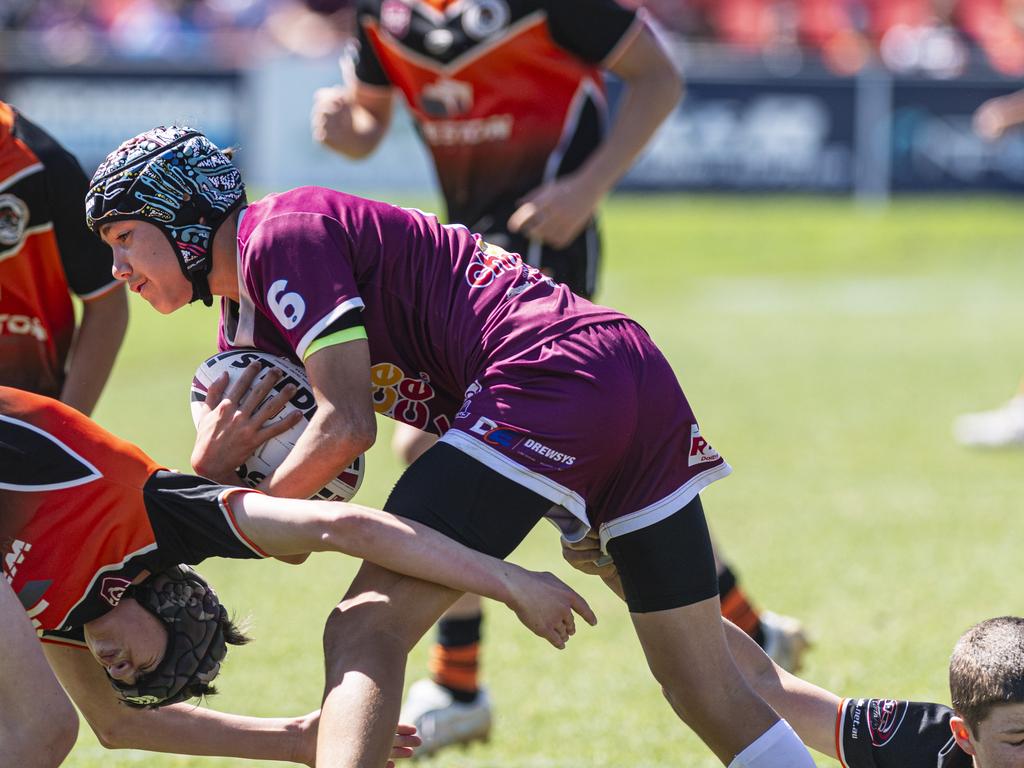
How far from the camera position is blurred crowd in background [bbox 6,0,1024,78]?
1986 cm

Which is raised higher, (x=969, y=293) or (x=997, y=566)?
(x=997, y=566)

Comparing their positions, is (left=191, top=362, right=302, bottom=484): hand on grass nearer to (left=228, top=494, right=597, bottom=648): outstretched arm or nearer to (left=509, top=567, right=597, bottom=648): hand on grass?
(left=228, top=494, right=597, bottom=648): outstretched arm

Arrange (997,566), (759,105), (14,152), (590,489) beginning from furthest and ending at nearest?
(759,105) < (997,566) < (14,152) < (590,489)

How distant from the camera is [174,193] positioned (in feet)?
11.7

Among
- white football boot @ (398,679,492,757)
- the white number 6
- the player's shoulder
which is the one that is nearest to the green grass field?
white football boot @ (398,679,492,757)

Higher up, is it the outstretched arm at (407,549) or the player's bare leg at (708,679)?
the outstretched arm at (407,549)

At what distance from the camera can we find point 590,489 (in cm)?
349

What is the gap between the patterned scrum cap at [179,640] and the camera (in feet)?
11.7

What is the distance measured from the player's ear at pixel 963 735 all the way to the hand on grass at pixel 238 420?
1.68 meters

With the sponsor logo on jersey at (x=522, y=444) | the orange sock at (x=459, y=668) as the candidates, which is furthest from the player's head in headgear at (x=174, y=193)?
the orange sock at (x=459, y=668)

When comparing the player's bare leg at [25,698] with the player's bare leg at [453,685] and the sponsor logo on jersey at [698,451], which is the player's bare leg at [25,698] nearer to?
the sponsor logo on jersey at [698,451]

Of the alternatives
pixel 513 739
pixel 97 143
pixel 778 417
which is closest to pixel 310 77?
pixel 97 143

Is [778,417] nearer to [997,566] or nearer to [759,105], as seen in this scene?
[997,566]

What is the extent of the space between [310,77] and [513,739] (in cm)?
1482
